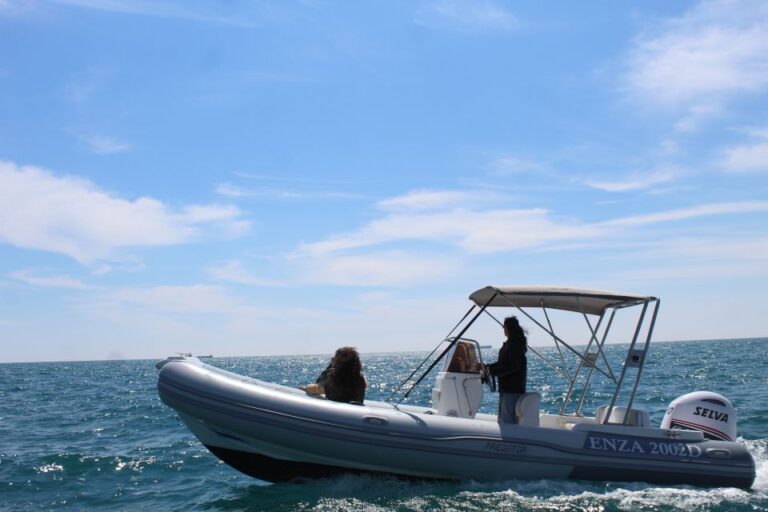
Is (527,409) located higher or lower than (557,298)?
lower

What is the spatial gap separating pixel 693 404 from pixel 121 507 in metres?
6.15

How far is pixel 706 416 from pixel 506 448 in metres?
2.38

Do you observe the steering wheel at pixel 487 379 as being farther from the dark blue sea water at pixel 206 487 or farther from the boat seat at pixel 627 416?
the boat seat at pixel 627 416

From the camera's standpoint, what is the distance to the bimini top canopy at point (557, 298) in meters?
7.66

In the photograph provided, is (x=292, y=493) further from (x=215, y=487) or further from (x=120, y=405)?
(x=120, y=405)

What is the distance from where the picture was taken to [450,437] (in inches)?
279

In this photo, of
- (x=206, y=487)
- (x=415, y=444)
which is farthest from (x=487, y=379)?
(x=206, y=487)

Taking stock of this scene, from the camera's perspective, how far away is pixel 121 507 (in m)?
7.30

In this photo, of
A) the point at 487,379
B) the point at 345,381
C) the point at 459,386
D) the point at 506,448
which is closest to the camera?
the point at 506,448

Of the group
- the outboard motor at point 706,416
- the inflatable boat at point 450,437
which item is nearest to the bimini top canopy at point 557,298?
the inflatable boat at point 450,437

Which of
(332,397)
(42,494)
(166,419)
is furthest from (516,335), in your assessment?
(166,419)

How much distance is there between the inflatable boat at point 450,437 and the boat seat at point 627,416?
59 millimetres

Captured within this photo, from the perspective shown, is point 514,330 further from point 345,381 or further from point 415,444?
point 345,381

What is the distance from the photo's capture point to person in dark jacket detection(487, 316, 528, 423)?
7461 mm
